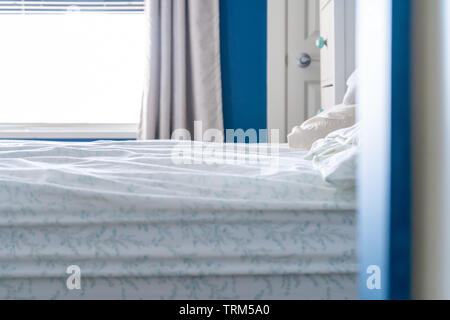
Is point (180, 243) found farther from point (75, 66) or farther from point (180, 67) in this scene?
point (75, 66)

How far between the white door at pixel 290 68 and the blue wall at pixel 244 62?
10cm

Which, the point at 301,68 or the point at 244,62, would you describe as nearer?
the point at 301,68

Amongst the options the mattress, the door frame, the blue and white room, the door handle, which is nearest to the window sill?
the door frame

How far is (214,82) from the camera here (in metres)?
3.41

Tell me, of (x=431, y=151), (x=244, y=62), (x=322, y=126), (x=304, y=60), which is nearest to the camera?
(x=431, y=151)

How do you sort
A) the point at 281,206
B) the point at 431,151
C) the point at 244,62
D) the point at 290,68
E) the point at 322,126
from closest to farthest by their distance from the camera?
the point at 431,151 < the point at 281,206 < the point at 322,126 < the point at 290,68 < the point at 244,62

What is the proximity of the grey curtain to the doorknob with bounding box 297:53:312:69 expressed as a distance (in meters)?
0.57

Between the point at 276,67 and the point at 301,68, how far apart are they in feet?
0.59

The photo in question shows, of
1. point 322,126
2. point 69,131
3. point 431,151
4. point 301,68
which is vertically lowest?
point 431,151

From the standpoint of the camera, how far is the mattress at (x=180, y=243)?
88 cm

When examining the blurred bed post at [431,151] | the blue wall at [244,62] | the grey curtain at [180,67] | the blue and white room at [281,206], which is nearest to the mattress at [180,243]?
the blue and white room at [281,206]

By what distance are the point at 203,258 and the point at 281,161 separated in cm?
46

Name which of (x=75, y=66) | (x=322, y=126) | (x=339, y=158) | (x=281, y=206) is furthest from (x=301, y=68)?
(x=281, y=206)

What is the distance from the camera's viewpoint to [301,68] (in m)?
3.34
